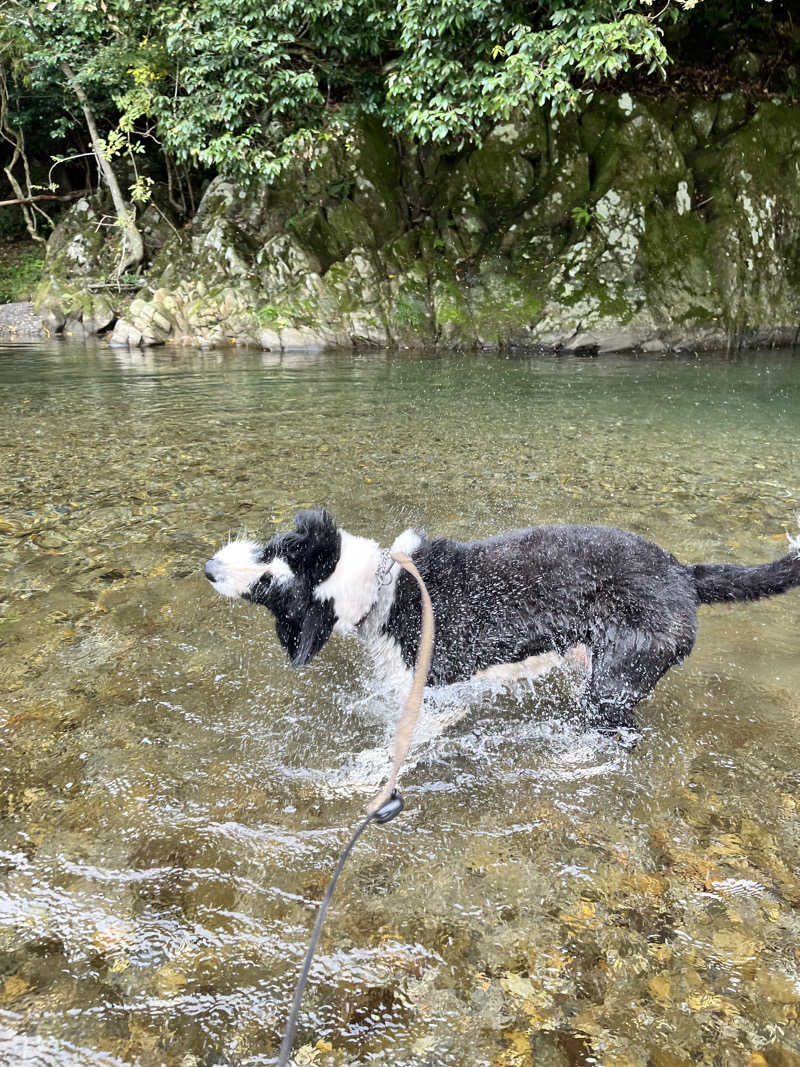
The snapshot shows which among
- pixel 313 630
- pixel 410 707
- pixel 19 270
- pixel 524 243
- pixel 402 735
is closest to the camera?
pixel 402 735

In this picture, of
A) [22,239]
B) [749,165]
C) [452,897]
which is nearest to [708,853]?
[452,897]

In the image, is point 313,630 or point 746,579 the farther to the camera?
point 313,630

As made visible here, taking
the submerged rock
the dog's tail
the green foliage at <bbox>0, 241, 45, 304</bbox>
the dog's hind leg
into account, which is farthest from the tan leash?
the green foliage at <bbox>0, 241, 45, 304</bbox>

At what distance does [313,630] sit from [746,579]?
172 cm

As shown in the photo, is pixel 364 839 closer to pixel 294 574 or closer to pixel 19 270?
pixel 294 574

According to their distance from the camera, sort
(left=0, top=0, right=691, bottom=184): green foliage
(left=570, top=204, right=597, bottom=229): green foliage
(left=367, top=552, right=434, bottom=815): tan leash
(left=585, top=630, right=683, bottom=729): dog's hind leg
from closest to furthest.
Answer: (left=367, top=552, right=434, bottom=815): tan leash
(left=585, top=630, right=683, bottom=729): dog's hind leg
(left=0, top=0, right=691, bottom=184): green foliage
(left=570, top=204, right=597, bottom=229): green foliage

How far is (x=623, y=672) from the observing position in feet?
8.68

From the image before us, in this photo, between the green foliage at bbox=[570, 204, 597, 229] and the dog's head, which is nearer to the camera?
the dog's head

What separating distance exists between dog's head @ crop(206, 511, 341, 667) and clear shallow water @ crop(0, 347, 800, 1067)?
1.42ft

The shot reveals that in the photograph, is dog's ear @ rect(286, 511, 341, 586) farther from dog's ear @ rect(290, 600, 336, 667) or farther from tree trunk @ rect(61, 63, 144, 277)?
tree trunk @ rect(61, 63, 144, 277)

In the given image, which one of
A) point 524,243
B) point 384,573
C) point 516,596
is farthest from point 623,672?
point 524,243

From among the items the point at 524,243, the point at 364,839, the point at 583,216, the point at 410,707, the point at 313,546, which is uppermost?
the point at 583,216

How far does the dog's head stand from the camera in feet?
8.87

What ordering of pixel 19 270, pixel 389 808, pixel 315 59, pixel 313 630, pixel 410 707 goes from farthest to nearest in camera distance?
1. pixel 19 270
2. pixel 315 59
3. pixel 313 630
4. pixel 410 707
5. pixel 389 808
